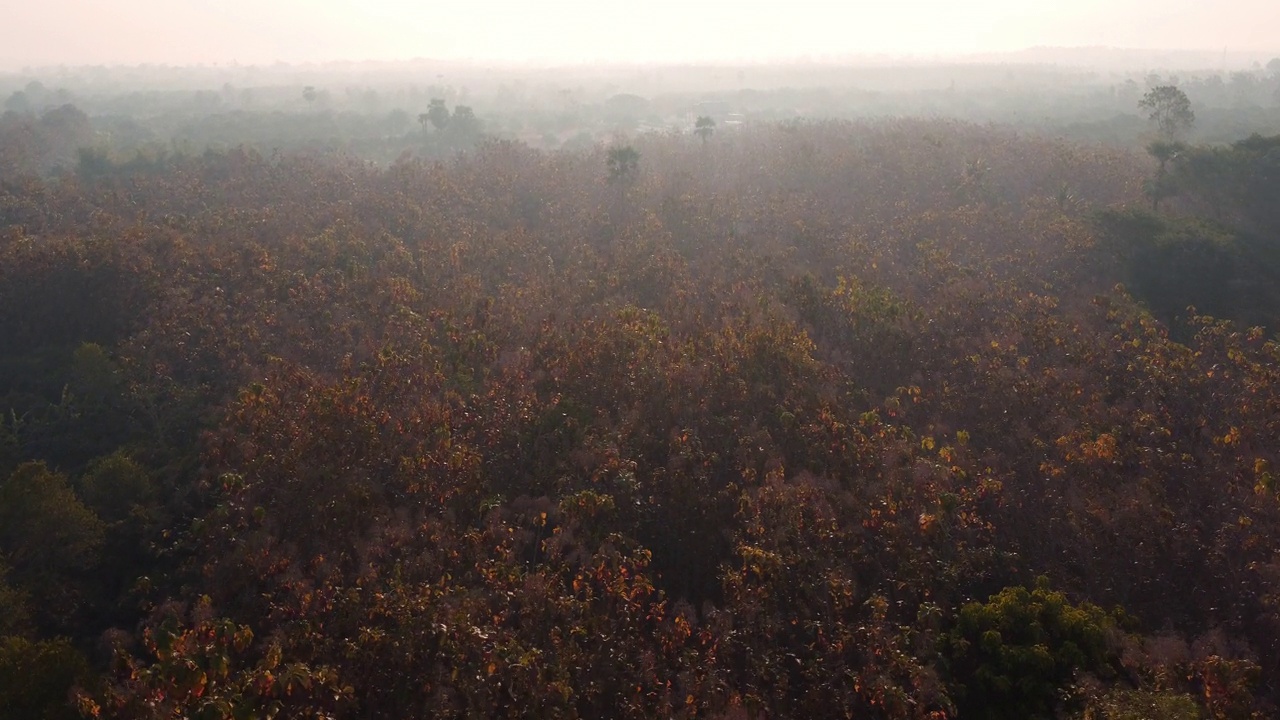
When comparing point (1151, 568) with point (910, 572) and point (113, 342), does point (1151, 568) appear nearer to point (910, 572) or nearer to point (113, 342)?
point (910, 572)

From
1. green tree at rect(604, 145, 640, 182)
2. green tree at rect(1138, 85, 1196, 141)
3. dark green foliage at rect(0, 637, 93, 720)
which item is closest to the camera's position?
dark green foliage at rect(0, 637, 93, 720)

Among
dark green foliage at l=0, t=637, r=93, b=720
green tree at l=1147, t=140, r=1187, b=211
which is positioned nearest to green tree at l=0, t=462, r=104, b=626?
dark green foliage at l=0, t=637, r=93, b=720

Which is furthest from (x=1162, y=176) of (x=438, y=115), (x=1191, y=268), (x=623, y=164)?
(x=438, y=115)

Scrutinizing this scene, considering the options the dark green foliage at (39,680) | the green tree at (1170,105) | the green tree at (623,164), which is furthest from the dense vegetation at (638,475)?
the green tree at (1170,105)

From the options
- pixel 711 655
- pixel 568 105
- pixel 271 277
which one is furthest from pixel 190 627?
pixel 568 105

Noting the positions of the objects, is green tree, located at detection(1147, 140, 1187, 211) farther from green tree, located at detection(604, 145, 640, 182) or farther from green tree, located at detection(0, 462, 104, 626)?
green tree, located at detection(0, 462, 104, 626)

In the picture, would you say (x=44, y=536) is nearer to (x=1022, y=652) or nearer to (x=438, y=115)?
(x=1022, y=652)
